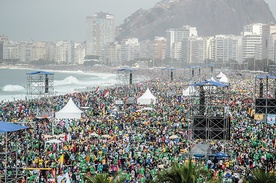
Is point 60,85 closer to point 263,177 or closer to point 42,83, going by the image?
point 42,83

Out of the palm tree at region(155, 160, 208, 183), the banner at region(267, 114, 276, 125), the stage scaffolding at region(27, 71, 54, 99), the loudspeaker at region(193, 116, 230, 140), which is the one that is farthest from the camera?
the stage scaffolding at region(27, 71, 54, 99)

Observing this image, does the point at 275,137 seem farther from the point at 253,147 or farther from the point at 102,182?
the point at 102,182

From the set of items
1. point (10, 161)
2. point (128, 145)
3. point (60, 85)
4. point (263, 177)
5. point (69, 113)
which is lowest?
point (60, 85)

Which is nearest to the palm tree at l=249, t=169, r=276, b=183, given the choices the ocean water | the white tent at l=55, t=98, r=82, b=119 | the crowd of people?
the crowd of people

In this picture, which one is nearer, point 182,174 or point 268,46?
point 182,174

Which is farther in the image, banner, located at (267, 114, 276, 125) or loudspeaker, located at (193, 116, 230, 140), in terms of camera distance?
banner, located at (267, 114, 276, 125)

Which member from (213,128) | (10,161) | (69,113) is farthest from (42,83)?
(213,128)

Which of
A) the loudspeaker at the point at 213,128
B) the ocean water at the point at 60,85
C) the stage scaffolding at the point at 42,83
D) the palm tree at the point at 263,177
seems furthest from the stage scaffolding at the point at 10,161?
the ocean water at the point at 60,85

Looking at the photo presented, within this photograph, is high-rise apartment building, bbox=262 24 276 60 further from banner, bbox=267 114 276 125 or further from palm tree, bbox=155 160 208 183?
palm tree, bbox=155 160 208 183

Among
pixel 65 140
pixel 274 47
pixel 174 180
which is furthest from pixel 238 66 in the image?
pixel 174 180

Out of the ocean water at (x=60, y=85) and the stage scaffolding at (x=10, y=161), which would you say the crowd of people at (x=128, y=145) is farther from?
the ocean water at (x=60, y=85)
